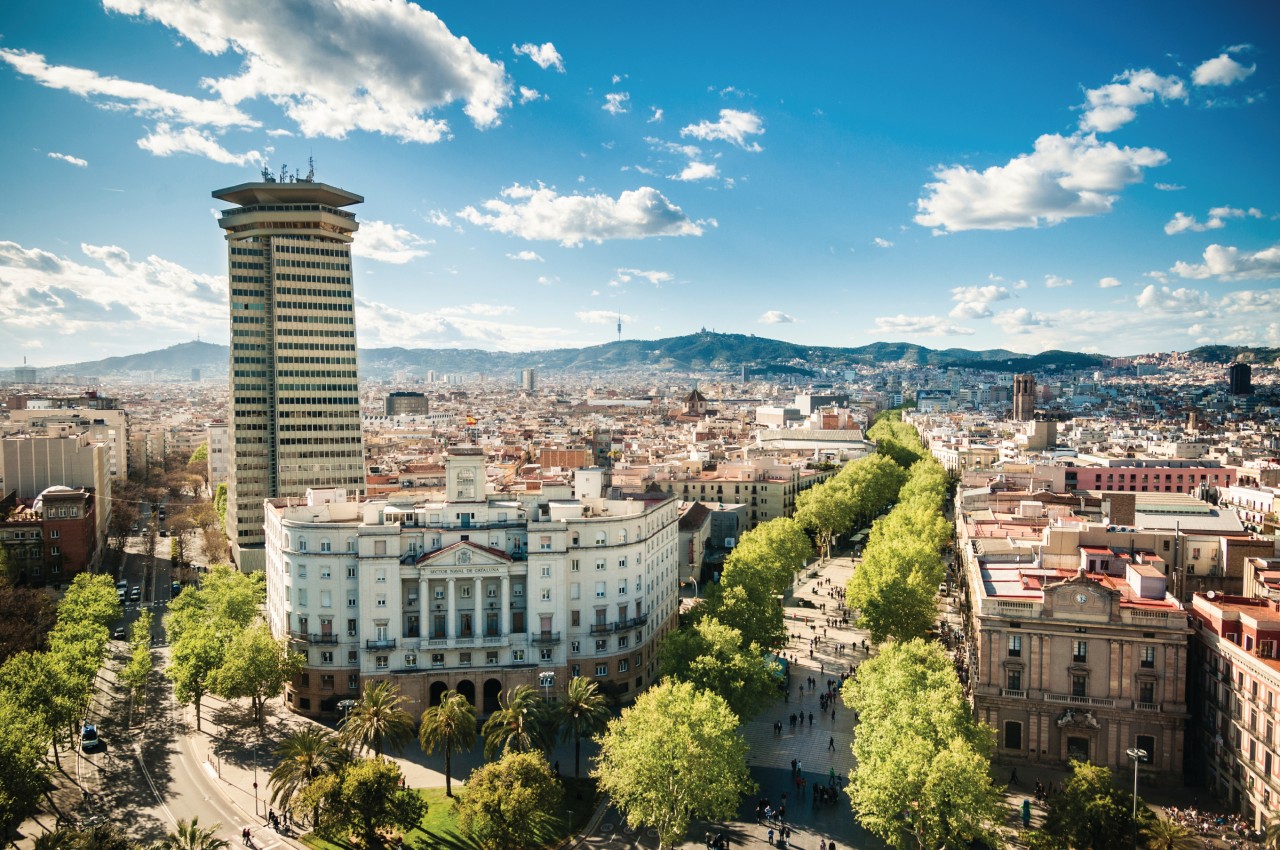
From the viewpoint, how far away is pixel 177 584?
338 ft

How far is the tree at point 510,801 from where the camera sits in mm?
42750

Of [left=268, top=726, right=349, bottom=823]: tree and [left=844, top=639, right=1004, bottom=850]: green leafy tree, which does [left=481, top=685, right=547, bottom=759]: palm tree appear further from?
[left=844, top=639, right=1004, bottom=850]: green leafy tree

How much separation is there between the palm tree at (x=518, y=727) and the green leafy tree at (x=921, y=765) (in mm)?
17970

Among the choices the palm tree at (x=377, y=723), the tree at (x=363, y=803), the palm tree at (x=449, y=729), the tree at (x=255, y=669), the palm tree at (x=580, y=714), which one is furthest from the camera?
the tree at (x=255, y=669)

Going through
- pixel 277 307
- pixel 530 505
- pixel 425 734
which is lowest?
pixel 425 734

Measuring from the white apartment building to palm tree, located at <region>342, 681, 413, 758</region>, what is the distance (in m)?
8.94

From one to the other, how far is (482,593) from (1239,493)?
10121 cm

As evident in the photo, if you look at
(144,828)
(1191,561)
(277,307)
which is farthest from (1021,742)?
(277,307)

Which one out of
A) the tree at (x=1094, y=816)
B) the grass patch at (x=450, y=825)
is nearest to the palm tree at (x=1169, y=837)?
the tree at (x=1094, y=816)

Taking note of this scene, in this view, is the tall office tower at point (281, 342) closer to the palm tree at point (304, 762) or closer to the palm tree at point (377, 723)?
the palm tree at point (377, 723)

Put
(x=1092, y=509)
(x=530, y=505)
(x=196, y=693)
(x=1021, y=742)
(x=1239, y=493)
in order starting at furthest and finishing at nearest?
(x=1239, y=493) → (x=1092, y=509) → (x=530, y=505) → (x=196, y=693) → (x=1021, y=742)

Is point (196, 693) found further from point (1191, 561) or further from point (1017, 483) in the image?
point (1017, 483)

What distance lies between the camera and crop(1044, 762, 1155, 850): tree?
4147cm

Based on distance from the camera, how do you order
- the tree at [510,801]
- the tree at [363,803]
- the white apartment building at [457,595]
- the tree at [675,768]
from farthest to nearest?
the white apartment building at [457,595], the tree at [675,768], the tree at [363,803], the tree at [510,801]
